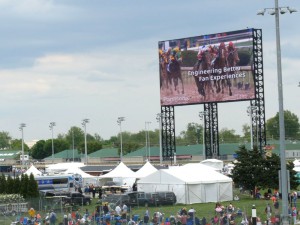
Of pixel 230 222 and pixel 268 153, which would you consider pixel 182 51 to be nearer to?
pixel 268 153

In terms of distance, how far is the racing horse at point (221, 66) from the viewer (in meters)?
89.9

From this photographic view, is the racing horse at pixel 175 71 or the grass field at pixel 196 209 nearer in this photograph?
the grass field at pixel 196 209

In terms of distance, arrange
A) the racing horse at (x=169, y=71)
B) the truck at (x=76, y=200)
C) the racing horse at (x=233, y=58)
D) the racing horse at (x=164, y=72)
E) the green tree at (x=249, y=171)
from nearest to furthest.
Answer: the truck at (x=76, y=200)
the green tree at (x=249, y=171)
the racing horse at (x=233, y=58)
the racing horse at (x=169, y=71)
the racing horse at (x=164, y=72)

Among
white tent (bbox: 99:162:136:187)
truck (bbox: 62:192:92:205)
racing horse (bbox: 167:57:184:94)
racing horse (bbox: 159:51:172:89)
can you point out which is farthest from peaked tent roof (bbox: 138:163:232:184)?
racing horse (bbox: 159:51:172:89)

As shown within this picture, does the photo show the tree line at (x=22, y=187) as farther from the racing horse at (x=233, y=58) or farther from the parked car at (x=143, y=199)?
the racing horse at (x=233, y=58)

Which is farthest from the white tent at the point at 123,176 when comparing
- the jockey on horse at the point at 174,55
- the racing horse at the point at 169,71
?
the jockey on horse at the point at 174,55

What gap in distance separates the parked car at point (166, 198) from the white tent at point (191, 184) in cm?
116

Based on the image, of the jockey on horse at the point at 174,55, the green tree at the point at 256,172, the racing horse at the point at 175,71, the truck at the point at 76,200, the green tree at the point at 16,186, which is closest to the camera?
the truck at the point at 76,200

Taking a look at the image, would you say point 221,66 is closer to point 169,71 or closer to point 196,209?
point 169,71

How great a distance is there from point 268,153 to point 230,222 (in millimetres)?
25793

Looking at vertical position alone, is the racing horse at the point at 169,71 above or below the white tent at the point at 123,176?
above

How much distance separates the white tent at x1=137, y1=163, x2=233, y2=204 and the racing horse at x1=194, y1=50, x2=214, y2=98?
35802 mm

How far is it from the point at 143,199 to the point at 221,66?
1660 inches

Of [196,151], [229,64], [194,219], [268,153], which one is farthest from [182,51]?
[194,219]
